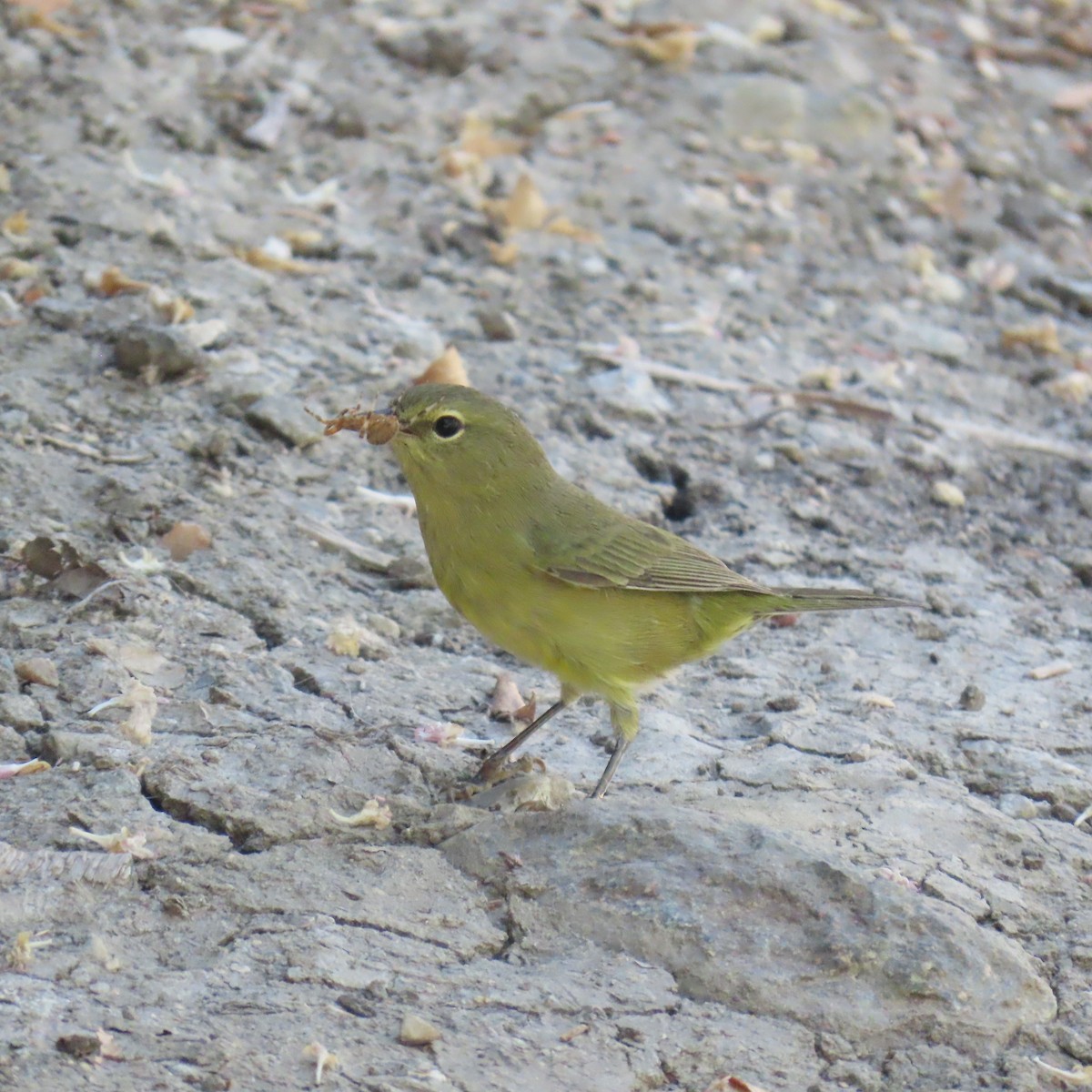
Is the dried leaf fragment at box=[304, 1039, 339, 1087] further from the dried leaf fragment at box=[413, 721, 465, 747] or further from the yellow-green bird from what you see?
the dried leaf fragment at box=[413, 721, 465, 747]

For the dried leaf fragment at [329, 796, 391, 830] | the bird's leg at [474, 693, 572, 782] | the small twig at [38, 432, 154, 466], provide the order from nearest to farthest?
the dried leaf fragment at [329, 796, 391, 830] < the bird's leg at [474, 693, 572, 782] < the small twig at [38, 432, 154, 466]

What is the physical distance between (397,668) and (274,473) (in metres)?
1.00

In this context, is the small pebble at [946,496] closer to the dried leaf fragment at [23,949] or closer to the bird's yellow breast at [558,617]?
the bird's yellow breast at [558,617]

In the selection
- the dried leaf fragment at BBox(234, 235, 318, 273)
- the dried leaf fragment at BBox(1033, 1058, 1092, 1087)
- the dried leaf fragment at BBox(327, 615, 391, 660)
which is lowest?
the dried leaf fragment at BBox(327, 615, 391, 660)

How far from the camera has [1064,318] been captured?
300 inches

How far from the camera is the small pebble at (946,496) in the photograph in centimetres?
611

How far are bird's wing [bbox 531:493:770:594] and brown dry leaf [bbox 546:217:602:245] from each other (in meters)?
2.82

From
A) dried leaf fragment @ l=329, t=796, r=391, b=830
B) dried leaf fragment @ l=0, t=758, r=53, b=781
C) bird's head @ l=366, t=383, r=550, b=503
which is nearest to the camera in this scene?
dried leaf fragment @ l=0, t=758, r=53, b=781

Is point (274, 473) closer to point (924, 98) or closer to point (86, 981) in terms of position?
point (86, 981)

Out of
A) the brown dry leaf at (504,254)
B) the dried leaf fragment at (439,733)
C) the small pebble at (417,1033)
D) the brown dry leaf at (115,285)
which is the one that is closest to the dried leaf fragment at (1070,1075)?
the small pebble at (417,1033)

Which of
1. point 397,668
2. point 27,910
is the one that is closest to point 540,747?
point 397,668

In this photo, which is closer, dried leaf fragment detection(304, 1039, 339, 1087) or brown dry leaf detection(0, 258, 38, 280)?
dried leaf fragment detection(304, 1039, 339, 1087)

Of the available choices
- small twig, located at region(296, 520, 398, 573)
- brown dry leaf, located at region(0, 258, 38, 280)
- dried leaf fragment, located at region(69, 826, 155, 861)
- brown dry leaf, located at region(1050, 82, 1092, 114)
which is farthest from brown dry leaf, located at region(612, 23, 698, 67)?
dried leaf fragment, located at region(69, 826, 155, 861)

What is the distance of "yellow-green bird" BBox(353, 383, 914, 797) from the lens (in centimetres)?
421
